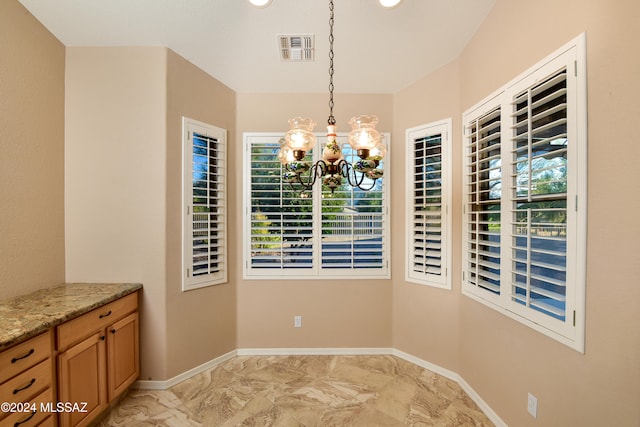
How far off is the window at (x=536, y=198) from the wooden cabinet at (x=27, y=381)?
292 cm

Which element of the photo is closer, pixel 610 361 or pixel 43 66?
pixel 610 361

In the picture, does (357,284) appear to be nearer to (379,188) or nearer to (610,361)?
(379,188)

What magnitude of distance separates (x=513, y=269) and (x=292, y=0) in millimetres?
2547

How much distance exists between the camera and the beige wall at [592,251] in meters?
1.20

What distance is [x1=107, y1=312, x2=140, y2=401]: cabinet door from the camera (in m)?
2.09

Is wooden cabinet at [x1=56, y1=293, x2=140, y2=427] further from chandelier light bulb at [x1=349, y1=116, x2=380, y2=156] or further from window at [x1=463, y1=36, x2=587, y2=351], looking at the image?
window at [x1=463, y1=36, x2=587, y2=351]

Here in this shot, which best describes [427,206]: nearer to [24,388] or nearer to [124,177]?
[124,177]

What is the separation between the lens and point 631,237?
1.19 m

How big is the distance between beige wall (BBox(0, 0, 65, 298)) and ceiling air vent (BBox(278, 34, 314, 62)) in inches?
76.7

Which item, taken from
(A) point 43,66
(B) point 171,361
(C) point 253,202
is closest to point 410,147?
(C) point 253,202

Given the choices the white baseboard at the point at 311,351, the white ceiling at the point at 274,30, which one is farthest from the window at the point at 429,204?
the white baseboard at the point at 311,351

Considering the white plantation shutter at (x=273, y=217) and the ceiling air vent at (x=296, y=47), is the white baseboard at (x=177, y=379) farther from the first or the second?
the ceiling air vent at (x=296, y=47)

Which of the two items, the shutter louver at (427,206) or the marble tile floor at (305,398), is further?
the shutter louver at (427,206)

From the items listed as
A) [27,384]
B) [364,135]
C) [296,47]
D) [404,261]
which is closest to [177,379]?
[27,384]
